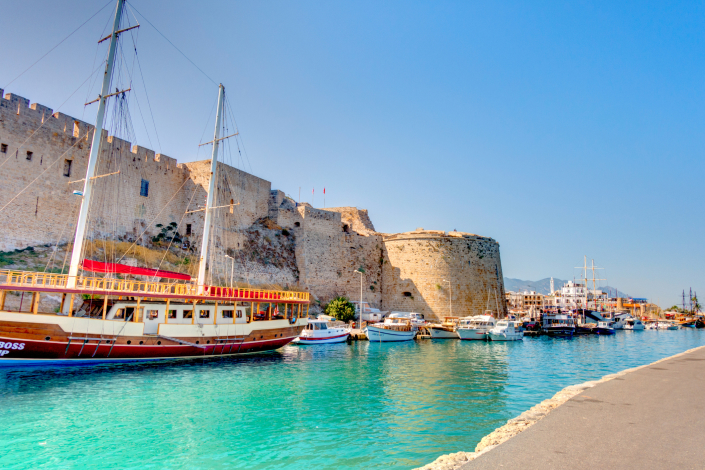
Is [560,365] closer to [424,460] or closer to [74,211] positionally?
[424,460]

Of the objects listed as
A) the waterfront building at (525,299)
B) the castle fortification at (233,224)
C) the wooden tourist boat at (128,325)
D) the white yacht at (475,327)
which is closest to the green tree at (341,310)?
the castle fortification at (233,224)

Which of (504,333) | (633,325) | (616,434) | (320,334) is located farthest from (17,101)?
(633,325)

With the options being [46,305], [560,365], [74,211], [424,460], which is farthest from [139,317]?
[560,365]

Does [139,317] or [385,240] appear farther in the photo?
[385,240]

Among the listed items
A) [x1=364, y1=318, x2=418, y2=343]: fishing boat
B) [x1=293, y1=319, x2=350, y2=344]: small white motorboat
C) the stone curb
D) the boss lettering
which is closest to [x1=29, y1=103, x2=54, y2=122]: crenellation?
the boss lettering

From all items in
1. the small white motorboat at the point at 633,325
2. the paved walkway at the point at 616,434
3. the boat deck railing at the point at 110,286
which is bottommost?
the paved walkway at the point at 616,434

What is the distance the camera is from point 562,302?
3509 inches

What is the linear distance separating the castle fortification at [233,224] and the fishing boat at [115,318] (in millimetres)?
4934

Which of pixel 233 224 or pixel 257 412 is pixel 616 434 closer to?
pixel 257 412

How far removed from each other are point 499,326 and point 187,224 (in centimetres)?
2391

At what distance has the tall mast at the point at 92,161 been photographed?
1550 cm

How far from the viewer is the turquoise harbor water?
747 centimetres

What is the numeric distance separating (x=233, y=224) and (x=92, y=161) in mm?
15669

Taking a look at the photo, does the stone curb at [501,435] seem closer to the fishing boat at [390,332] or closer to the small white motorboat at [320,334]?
the small white motorboat at [320,334]
